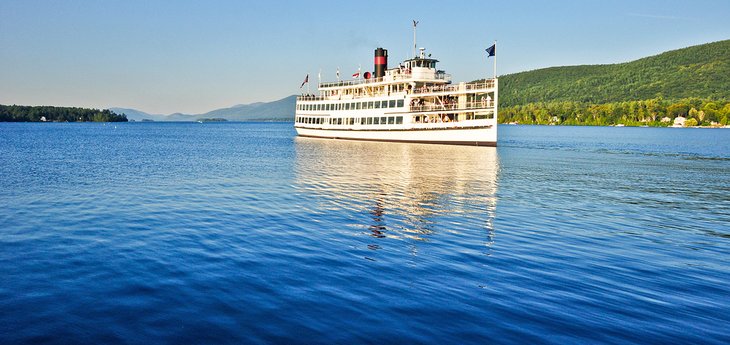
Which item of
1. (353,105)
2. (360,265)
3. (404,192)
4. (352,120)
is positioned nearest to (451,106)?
(353,105)

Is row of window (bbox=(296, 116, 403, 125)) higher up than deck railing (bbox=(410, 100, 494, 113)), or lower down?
lower down

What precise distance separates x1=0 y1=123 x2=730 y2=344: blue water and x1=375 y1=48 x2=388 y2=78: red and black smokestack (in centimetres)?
5348

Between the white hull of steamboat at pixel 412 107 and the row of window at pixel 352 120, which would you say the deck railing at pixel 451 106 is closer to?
the white hull of steamboat at pixel 412 107

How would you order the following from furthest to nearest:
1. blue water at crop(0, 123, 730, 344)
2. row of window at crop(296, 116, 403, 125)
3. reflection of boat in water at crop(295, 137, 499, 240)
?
row of window at crop(296, 116, 403, 125) < reflection of boat in water at crop(295, 137, 499, 240) < blue water at crop(0, 123, 730, 344)

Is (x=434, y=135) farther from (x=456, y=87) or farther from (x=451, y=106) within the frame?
(x=456, y=87)

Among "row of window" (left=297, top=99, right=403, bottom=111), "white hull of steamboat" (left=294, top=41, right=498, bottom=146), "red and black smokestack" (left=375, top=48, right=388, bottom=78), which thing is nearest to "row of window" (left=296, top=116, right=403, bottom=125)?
"white hull of steamboat" (left=294, top=41, right=498, bottom=146)

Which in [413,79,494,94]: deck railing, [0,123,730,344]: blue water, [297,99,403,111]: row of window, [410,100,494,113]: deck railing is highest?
[413,79,494,94]: deck railing

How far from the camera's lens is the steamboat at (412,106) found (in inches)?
2544

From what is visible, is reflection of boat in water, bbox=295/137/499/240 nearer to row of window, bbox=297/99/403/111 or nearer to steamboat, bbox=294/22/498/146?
steamboat, bbox=294/22/498/146

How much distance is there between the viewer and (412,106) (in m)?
70.3

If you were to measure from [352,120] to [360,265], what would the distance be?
70.6 metres

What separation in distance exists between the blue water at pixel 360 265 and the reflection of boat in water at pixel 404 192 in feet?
0.67

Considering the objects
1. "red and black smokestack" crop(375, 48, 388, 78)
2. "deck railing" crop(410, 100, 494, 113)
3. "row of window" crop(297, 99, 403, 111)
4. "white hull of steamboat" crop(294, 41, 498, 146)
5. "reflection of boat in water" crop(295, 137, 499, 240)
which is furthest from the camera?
"red and black smokestack" crop(375, 48, 388, 78)

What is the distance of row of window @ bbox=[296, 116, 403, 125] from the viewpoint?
241 ft
